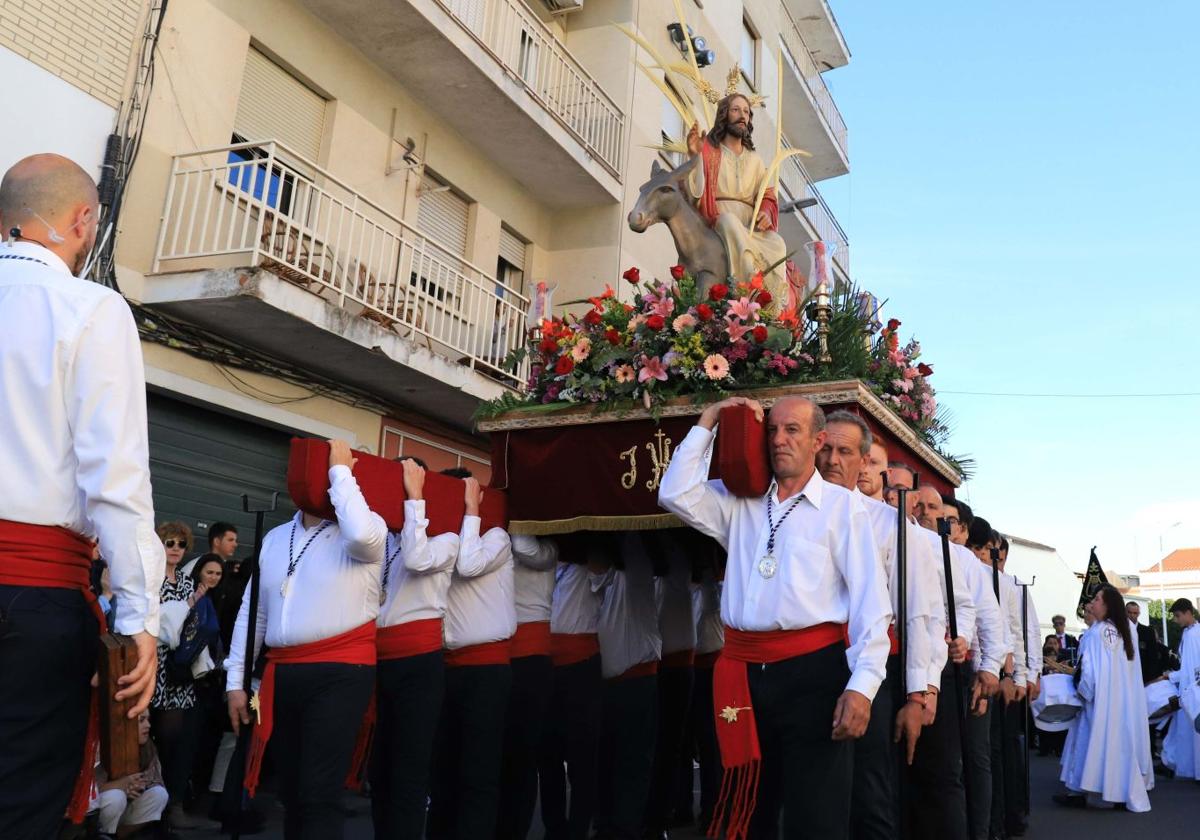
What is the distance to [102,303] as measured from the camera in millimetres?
2277

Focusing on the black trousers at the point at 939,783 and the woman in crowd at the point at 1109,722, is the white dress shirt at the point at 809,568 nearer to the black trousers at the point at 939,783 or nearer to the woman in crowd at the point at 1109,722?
the black trousers at the point at 939,783

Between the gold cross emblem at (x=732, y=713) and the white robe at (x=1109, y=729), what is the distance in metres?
6.64

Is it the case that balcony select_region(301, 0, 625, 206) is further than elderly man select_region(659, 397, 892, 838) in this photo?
Yes

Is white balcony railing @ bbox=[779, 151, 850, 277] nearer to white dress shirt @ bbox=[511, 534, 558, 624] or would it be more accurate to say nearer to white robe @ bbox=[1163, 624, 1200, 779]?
white robe @ bbox=[1163, 624, 1200, 779]

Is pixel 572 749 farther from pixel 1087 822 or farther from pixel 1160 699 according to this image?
pixel 1160 699

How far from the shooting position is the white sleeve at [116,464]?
84.5 inches

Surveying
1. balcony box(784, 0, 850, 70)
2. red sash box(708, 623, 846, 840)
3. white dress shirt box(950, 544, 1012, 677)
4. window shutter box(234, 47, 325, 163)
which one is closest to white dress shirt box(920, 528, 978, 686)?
white dress shirt box(950, 544, 1012, 677)

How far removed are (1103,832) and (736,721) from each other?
5.40m

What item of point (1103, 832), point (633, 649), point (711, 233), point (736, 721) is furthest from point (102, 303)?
point (1103, 832)

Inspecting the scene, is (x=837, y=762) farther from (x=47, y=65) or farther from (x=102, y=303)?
(x=47, y=65)

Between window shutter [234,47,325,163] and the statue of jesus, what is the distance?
4137mm

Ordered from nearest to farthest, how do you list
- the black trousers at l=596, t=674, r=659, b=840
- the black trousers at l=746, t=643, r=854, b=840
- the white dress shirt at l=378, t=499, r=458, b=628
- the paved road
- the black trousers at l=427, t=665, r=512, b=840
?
the black trousers at l=746, t=643, r=854, b=840 < the white dress shirt at l=378, t=499, r=458, b=628 < the black trousers at l=427, t=665, r=512, b=840 < the black trousers at l=596, t=674, r=659, b=840 < the paved road

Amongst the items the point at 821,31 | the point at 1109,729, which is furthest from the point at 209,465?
the point at 821,31

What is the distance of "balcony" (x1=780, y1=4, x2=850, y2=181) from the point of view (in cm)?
1925
